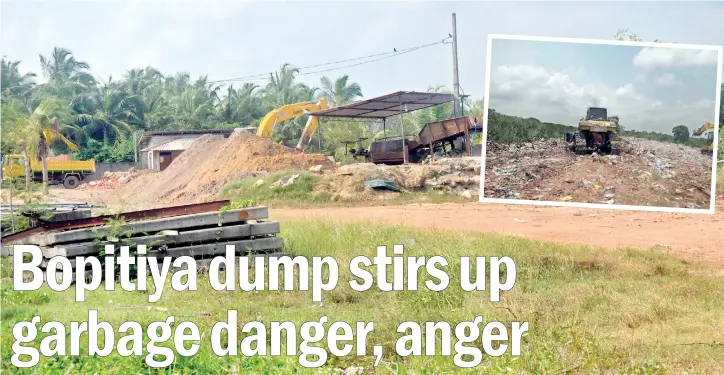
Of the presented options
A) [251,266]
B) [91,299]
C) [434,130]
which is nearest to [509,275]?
[251,266]

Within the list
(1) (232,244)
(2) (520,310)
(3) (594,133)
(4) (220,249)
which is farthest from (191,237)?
(3) (594,133)

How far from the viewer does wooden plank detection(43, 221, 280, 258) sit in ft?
28.3

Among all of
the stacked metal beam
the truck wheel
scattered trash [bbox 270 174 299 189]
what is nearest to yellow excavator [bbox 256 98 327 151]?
the truck wheel

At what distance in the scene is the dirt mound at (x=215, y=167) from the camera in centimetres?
2592

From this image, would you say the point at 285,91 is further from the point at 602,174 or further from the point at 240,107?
the point at 602,174

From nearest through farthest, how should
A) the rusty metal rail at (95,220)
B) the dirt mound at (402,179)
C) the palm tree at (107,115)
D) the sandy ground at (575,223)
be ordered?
the rusty metal rail at (95,220) < the sandy ground at (575,223) < the dirt mound at (402,179) < the palm tree at (107,115)

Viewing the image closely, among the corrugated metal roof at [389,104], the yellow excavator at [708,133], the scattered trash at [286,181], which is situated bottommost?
the scattered trash at [286,181]

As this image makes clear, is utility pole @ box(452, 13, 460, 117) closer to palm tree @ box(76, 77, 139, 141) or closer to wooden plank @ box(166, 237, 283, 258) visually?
wooden plank @ box(166, 237, 283, 258)

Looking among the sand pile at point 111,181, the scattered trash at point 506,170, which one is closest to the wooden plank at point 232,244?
the scattered trash at point 506,170

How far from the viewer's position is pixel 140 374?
4.99 m

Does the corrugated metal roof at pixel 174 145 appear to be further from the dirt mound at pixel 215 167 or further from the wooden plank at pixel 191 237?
the wooden plank at pixel 191 237

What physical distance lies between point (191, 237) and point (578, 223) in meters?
7.88

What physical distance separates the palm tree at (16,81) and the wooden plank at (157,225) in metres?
48.1

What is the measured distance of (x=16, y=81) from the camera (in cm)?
5456
